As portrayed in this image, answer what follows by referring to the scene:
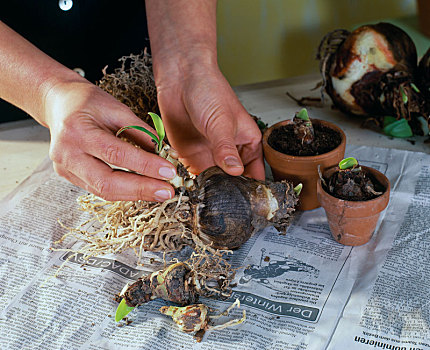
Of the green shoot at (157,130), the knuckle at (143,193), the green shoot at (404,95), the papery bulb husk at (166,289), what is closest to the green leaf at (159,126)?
the green shoot at (157,130)

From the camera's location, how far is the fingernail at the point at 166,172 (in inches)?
33.9

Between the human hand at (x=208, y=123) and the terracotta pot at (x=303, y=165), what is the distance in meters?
0.07

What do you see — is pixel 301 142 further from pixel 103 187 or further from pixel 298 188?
pixel 103 187

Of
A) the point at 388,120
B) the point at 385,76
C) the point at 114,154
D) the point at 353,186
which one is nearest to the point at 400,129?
the point at 388,120

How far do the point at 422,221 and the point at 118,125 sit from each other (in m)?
0.66

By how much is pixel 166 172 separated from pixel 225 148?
140 mm

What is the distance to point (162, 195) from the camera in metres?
0.88

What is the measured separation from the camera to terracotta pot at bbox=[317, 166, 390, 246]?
92cm

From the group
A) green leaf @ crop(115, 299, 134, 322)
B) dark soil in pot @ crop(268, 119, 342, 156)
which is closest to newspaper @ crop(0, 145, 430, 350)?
green leaf @ crop(115, 299, 134, 322)

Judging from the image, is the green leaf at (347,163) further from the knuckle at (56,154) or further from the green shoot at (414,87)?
the knuckle at (56,154)

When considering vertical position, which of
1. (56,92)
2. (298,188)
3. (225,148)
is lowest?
(298,188)

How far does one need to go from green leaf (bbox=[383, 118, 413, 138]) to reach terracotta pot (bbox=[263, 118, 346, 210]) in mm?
317

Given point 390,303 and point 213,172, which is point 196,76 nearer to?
point 213,172

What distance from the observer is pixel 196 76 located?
114 centimetres
